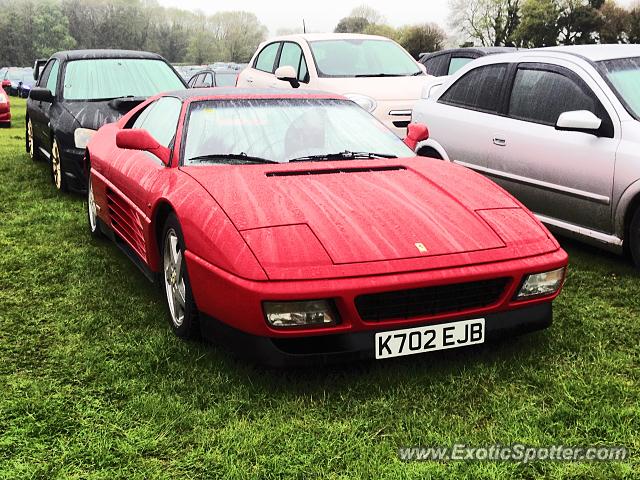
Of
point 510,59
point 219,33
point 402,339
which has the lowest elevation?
point 219,33

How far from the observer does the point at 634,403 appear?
3.35 metres

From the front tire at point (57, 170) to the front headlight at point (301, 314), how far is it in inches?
219

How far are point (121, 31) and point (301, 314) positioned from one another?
134 m

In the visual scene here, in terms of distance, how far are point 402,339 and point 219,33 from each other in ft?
472

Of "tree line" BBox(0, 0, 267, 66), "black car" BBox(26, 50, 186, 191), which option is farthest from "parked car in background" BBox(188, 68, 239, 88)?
"tree line" BBox(0, 0, 267, 66)

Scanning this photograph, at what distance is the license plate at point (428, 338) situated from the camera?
3418 millimetres

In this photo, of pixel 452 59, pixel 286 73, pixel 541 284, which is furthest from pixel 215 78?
pixel 541 284

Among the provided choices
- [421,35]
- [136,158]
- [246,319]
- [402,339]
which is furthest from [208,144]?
[421,35]

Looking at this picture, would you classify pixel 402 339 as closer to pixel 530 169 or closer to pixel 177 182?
pixel 177 182

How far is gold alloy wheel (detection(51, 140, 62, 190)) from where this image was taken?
8281 mm

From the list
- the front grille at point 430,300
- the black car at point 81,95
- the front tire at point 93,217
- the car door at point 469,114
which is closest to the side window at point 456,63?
the black car at point 81,95

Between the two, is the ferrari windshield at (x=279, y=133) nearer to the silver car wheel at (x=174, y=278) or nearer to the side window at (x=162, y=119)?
the side window at (x=162, y=119)

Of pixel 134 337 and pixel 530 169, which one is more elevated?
pixel 530 169

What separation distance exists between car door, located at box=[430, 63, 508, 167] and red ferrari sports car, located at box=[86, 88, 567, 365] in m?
1.93
